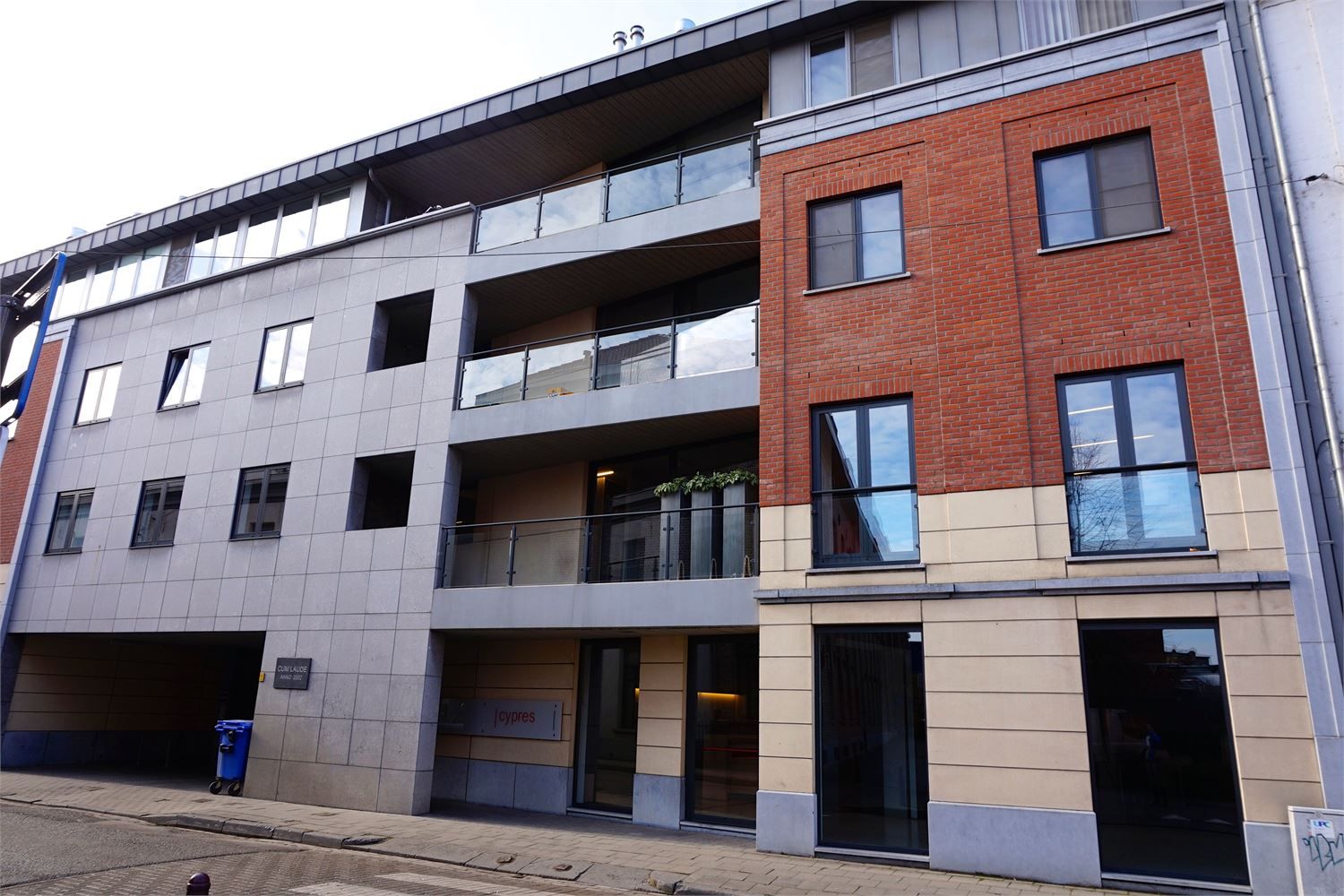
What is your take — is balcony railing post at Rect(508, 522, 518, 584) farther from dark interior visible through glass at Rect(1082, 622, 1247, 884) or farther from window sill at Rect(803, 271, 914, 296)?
dark interior visible through glass at Rect(1082, 622, 1247, 884)

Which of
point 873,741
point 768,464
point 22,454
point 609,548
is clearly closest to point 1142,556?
point 873,741

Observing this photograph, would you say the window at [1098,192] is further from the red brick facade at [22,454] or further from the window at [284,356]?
the red brick facade at [22,454]

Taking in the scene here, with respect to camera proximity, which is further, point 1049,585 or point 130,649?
point 130,649

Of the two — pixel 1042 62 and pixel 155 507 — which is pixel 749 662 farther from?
pixel 155 507

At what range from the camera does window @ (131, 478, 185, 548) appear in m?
17.7

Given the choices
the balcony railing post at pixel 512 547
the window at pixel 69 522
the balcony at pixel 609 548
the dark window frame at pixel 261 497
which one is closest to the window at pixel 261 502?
the dark window frame at pixel 261 497

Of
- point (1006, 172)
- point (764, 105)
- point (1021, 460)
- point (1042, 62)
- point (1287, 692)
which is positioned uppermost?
point (764, 105)

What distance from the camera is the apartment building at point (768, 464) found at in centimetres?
959

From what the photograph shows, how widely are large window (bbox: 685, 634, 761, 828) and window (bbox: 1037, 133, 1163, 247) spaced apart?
6977 mm

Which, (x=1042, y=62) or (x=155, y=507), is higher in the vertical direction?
(x=1042, y=62)

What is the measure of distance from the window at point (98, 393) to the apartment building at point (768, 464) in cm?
11

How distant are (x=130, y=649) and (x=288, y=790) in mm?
8886

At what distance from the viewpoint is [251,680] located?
73.1 feet

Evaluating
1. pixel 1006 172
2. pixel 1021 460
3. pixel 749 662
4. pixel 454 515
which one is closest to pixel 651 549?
pixel 749 662
